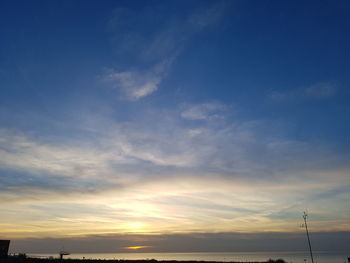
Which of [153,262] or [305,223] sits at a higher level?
[305,223]

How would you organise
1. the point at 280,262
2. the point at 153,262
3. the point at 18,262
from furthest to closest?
the point at 153,262, the point at 280,262, the point at 18,262

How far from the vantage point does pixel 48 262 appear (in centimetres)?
6788

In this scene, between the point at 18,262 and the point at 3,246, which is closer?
the point at 18,262

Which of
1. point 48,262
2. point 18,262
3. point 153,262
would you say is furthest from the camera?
point 153,262

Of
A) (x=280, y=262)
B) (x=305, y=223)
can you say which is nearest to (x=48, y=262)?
(x=280, y=262)

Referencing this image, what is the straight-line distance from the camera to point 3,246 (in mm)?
76000

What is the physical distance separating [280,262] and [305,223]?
12.8 m

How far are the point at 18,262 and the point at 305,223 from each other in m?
71.2

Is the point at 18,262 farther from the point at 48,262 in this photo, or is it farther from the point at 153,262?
the point at 153,262

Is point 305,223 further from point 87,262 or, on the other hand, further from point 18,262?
point 18,262

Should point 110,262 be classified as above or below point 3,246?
below

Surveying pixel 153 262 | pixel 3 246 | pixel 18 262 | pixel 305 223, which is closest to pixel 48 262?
pixel 18 262

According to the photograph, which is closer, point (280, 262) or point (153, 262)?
point (280, 262)

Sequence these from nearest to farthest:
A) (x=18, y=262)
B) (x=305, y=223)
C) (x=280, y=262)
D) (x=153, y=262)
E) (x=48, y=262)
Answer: (x=18, y=262)
(x=48, y=262)
(x=280, y=262)
(x=305, y=223)
(x=153, y=262)
